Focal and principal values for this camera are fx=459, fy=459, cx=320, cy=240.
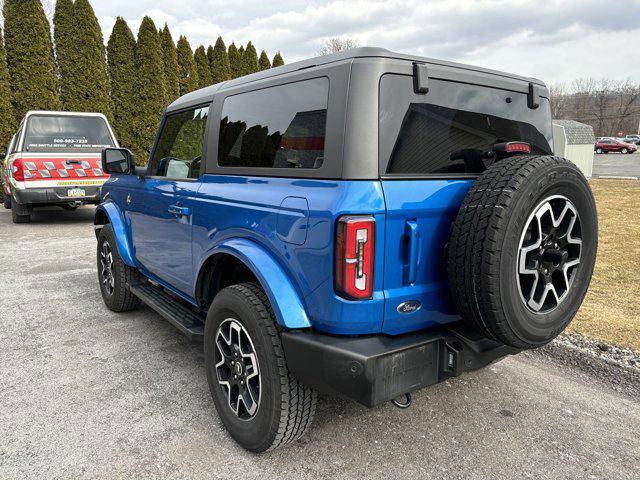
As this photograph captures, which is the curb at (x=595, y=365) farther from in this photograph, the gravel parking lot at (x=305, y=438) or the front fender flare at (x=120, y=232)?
the front fender flare at (x=120, y=232)

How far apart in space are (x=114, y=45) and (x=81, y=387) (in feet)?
51.9

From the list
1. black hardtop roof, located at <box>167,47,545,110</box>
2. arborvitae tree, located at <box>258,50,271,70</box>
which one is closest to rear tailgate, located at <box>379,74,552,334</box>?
black hardtop roof, located at <box>167,47,545,110</box>

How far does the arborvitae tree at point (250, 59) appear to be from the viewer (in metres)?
21.4

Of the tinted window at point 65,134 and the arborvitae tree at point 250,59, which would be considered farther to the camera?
the arborvitae tree at point 250,59

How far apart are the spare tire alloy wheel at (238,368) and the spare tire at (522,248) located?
1085mm

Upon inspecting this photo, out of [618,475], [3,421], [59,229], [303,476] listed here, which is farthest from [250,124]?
[59,229]

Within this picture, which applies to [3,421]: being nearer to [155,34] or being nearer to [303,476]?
[303,476]

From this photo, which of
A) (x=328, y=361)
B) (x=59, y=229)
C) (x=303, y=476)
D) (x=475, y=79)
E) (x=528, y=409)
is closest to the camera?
(x=328, y=361)

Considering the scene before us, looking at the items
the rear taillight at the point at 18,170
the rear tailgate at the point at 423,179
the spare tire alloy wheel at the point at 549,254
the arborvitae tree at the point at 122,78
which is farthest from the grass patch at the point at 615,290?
the arborvitae tree at the point at 122,78

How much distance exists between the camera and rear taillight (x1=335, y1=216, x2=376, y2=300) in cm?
189

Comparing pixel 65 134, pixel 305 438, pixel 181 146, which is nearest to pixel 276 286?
pixel 305 438

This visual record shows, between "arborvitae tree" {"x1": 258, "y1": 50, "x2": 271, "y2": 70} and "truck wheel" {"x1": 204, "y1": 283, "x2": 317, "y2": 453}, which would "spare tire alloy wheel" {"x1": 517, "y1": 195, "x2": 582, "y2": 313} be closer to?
"truck wheel" {"x1": 204, "y1": 283, "x2": 317, "y2": 453}

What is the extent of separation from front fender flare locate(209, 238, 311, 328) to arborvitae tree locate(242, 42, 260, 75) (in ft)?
67.8

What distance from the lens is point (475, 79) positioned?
2.38 metres
